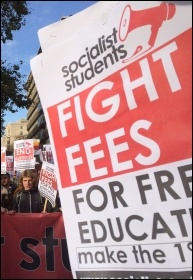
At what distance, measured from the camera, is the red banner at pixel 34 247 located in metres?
3.58

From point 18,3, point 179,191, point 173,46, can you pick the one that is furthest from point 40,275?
point 18,3

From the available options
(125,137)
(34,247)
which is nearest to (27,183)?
(34,247)

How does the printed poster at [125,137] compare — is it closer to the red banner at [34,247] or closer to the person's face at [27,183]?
the red banner at [34,247]

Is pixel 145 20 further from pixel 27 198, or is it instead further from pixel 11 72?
pixel 11 72

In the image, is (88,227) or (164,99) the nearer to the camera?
(164,99)

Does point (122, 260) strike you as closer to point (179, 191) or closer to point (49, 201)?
point (179, 191)

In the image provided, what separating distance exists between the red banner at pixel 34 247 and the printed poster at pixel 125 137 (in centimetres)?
155

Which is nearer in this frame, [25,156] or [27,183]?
[27,183]

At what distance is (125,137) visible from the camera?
6.42 feet

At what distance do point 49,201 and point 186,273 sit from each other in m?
4.27

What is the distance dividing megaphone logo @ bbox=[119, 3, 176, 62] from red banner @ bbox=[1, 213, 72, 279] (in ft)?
7.34

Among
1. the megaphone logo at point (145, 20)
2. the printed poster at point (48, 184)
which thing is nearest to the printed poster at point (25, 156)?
the printed poster at point (48, 184)

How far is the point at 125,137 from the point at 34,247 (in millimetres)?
2140

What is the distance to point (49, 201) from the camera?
19.3 feet
